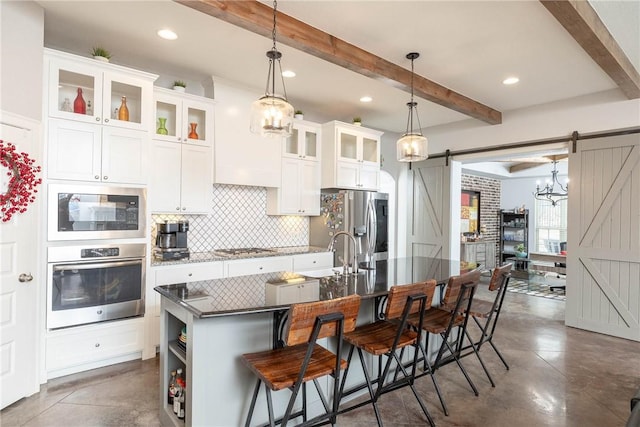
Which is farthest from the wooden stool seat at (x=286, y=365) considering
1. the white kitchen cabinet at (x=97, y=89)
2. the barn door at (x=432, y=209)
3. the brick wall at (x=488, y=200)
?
the brick wall at (x=488, y=200)

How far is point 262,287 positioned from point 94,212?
1727 millimetres

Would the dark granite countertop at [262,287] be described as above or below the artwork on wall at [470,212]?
below

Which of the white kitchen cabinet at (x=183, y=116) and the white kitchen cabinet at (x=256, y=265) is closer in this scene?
the white kitchen cabinet at (x=183, y=116)

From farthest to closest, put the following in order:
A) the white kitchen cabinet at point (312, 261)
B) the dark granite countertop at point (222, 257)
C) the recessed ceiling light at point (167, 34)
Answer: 1. the white kitchen cabinet at point (312, 261)
2. the dark granite countertop at point (222, 257)
3. the recessed ceiling light at point (167, 34)

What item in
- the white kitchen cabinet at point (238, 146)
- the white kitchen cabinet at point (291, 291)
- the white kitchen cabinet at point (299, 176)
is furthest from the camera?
the white kitchen cabinet at point (299, 176)

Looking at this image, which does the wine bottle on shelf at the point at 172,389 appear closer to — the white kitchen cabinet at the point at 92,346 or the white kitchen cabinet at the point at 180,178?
the white kitchen cabinet at the point at 92,346

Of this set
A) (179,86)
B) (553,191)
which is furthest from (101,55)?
(553,191)

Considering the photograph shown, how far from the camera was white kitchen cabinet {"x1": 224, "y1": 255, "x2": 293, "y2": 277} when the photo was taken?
147 inches

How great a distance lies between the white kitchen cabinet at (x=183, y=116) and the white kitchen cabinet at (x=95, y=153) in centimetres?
35

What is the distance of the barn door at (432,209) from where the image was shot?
570cm

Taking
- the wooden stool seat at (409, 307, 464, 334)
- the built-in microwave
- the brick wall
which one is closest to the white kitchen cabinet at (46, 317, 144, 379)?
the built-in microwave

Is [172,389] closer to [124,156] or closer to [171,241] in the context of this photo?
[171,241]

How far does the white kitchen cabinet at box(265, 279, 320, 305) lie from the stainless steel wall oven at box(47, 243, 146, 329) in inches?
59.1

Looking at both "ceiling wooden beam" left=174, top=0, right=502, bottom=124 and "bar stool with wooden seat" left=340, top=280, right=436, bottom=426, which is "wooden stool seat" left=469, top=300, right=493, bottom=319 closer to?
"bar stool with wooden seat" left=340, top=280, right=436, bottom=426
